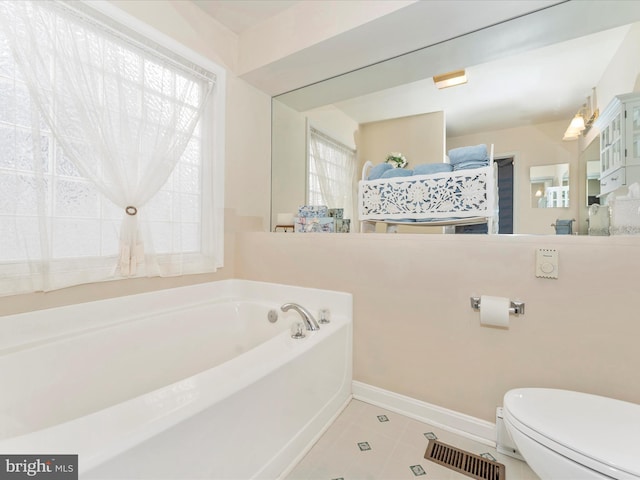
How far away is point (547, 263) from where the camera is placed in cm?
128

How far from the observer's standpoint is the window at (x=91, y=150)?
1.32 m

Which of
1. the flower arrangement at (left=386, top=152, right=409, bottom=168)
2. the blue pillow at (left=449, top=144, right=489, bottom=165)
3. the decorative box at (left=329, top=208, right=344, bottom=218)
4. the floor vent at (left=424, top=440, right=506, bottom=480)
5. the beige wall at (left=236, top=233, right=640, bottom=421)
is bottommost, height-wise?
the floor vent at (left=424, top=440, right=506, bottom=480)

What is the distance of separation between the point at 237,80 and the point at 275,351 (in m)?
2.14

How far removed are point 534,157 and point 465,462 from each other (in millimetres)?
1526

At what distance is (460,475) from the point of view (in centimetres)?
122

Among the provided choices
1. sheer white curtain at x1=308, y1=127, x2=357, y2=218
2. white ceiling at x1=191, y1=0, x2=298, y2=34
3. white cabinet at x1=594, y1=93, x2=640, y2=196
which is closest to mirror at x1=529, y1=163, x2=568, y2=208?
white cabinet at x1=594, y1=93, x2=640, y2=196

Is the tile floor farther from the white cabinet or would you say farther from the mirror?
the white cabinet

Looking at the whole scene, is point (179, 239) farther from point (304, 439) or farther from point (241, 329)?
point (304, 439)

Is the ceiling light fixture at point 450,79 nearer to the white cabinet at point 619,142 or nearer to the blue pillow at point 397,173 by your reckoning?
the blue pillow at point 397,173

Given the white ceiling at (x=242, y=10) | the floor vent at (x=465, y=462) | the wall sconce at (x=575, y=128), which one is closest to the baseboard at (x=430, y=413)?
the floor vent at (x=465, y=462)

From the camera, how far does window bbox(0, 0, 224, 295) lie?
132 cm

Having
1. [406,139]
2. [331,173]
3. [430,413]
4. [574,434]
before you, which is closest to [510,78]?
[406,139]

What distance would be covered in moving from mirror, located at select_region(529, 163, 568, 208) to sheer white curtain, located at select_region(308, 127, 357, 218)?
42.3 inches

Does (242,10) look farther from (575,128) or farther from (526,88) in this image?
(575,128)
